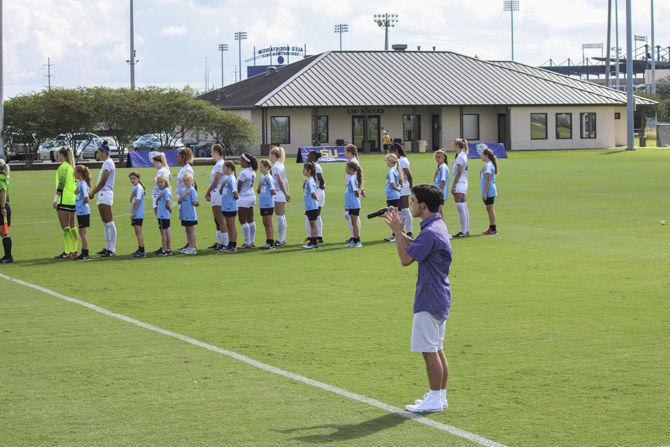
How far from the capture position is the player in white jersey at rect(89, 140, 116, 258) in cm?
1948

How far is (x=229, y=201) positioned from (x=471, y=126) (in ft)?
189

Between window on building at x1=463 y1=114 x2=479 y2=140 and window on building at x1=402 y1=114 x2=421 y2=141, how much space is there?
321 cm

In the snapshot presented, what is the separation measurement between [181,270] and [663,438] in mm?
10796

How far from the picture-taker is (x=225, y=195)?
2019cm

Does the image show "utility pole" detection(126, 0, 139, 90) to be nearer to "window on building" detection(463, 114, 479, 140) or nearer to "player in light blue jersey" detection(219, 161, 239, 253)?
"window on building" detection(463, 114, 479, 140)

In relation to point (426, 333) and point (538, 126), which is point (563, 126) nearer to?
point (538, 126)

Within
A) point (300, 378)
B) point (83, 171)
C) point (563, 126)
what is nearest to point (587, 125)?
point (563, 126)

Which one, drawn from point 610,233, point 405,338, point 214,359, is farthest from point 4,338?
point 610,233

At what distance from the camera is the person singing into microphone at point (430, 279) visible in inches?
348

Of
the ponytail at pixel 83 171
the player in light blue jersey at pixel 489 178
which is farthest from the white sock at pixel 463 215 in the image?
the ponytail at pixel 83 171

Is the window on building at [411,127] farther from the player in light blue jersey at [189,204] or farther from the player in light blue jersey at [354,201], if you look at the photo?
the player in light blue jersey at [189,204]

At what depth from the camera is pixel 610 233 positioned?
22109mm

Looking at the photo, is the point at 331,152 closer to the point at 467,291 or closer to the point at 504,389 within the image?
the point at 467,291

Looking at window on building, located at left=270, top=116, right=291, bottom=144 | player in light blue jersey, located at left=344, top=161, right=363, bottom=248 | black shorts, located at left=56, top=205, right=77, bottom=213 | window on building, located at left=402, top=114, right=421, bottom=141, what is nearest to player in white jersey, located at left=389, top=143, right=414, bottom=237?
player in light blue jersey, located at left=344, top=161, right=363, bottom=248
